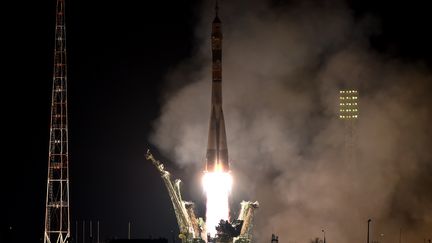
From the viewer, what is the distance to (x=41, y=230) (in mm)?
102062

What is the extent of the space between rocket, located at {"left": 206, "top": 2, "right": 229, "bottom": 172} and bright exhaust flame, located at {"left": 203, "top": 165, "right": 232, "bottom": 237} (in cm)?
84

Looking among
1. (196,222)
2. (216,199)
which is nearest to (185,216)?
(196,222)

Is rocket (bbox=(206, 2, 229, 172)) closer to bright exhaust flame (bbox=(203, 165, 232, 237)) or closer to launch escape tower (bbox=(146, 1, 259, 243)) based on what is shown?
launch escape tower (bbox=(146, 1, 259, 243))

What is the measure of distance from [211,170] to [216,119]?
3038 mm

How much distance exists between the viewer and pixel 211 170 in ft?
232

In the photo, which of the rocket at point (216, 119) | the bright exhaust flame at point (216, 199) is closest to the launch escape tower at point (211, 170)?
the rocket at point (216, 119)

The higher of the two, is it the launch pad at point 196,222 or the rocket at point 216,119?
the rocket at point 216,119

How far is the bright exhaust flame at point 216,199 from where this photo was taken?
7131 cm

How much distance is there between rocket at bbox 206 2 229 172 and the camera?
69.7 m

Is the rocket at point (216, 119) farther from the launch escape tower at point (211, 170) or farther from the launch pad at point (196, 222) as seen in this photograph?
the launch pad at point (196, 222)

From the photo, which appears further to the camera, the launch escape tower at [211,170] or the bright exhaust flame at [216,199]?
the bright exhaust flame at [216,199]

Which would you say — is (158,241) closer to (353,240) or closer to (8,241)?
(353,240)

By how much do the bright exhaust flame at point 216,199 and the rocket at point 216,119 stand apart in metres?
0.84

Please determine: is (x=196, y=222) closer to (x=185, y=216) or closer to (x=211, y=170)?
(x=185, y=216)
